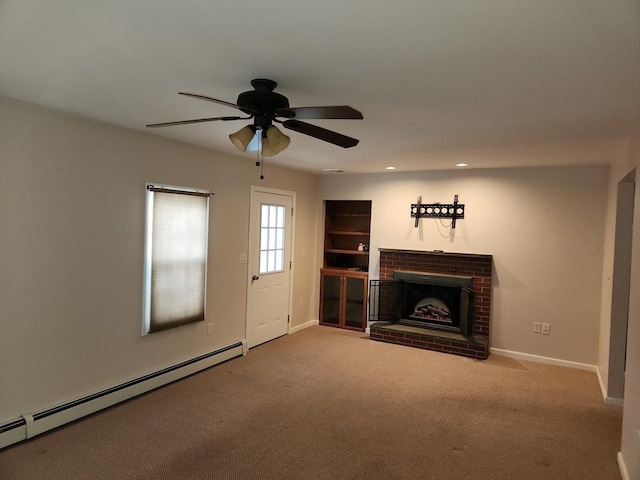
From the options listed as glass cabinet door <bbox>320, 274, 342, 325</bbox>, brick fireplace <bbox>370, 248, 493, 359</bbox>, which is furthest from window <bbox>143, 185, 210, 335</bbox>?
brick fireplace <bbox>370, 248, 493, 359</bbox>

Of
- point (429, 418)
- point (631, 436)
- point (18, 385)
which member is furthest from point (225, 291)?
point (631, 436)

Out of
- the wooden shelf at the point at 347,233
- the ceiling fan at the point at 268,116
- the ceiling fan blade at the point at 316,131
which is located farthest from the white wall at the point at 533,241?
the ceiling fan at the point at 268,116

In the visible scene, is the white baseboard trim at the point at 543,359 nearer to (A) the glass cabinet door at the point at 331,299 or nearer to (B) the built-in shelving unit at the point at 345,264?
(B) the built-in shelving unit at the point at 345,264

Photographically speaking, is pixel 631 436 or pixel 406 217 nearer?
pixel 631 436

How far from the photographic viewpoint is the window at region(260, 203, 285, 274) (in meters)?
5.15

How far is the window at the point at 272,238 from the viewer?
515 centimetres

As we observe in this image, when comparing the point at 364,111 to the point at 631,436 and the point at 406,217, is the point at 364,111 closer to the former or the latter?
the point at 631,436

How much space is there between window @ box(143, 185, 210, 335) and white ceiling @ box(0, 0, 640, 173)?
0.88 metres

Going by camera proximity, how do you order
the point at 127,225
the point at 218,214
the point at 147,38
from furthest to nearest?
1. the point at 218,214
2. the point at 127,225
3. the point at 147,38

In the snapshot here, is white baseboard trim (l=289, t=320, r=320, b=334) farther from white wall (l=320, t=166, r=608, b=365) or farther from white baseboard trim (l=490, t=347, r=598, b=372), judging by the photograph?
white baseboard trim (l=490, t=347, r=598, b=372)

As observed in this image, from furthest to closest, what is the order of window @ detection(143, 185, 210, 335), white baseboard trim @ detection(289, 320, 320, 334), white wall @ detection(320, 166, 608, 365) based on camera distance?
white baseboard trim @ detection(289, 320, 320, 334) → white wall @ detection(320, 166, 608, 365) → window @ detection(143, 185, 210, 335)

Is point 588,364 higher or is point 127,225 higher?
point 127,225

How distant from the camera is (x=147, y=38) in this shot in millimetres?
1744

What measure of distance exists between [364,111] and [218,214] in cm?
231
